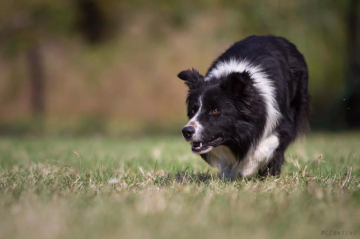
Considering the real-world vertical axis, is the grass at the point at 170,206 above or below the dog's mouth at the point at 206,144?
below

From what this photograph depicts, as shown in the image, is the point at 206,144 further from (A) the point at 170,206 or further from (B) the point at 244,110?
(A) the point at 170,206

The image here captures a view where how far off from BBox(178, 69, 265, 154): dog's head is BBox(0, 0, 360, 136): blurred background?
9.14 meters

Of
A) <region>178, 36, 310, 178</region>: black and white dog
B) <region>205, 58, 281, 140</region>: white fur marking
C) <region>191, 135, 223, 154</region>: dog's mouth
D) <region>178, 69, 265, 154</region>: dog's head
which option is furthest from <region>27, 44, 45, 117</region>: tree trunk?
<region>191, 135, 223, 154</region>: dog's mouth

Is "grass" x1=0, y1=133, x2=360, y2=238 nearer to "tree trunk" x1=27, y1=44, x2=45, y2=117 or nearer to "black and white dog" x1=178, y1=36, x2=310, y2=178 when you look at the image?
"black and white dog" x1=178, y1=36, x2=310, y2=178

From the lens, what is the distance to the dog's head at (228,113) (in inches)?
178

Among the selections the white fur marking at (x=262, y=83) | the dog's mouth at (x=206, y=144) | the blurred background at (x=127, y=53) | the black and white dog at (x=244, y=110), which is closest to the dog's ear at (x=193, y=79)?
the black and white dog at (x=244, y=110)

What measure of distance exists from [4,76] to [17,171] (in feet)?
33.0

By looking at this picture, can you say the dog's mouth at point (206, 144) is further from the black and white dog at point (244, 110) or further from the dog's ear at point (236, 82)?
the dog's ear at point (236, 82)

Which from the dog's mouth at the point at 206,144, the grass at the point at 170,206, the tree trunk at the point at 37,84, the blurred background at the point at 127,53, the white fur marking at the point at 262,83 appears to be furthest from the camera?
the tree trunk at the point at 37,84

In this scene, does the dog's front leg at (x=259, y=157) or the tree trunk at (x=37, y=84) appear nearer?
the dog's front leg at (x=259, y=157)

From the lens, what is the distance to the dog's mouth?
4.53m

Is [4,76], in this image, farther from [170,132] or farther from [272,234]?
[272,234]

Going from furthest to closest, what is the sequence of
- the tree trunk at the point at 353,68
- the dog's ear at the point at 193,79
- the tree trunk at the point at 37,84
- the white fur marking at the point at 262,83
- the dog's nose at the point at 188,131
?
the tree trunk at the point at 37,84, the tree trunk at the point at 353,68, the dog's ear at the point at 193,79, the white fur marking at the point at 262,83, the dog's nose at the point at 188,131

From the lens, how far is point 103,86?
14320 mm
